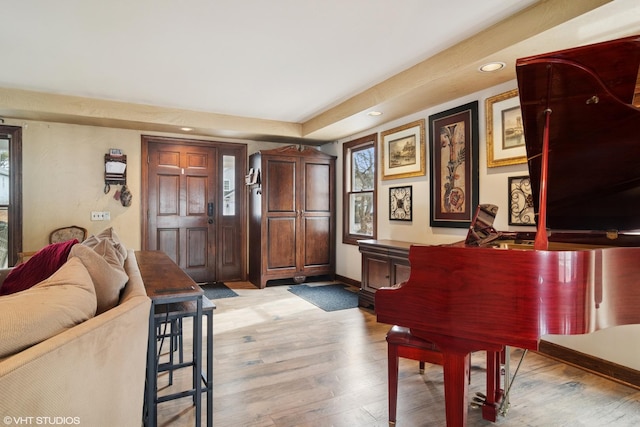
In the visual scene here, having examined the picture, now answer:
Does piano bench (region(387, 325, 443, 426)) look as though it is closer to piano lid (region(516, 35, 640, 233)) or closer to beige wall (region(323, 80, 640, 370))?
piano lid (region(516, 35, 640, 233))

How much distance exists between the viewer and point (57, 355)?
0.92 m

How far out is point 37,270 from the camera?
5.76 feet

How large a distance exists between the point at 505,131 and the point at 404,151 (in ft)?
4.44

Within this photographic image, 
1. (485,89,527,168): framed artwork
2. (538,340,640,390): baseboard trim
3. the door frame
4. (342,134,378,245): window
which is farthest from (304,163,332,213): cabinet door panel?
(538,340,640,390): baseboard trim

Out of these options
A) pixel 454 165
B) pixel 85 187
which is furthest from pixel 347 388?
pixel 85 187

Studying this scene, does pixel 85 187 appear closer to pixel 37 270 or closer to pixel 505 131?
pixel 37 270

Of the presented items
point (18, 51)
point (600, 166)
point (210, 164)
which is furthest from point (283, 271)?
point (600, 166)

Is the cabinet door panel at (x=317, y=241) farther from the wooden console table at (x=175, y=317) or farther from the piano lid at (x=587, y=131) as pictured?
the piano lid at (x=587, y=131)

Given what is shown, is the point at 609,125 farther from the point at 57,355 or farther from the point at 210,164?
the point at 210,164

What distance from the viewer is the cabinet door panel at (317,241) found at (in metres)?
5.60

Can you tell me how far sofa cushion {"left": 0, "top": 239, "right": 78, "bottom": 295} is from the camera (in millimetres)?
1706

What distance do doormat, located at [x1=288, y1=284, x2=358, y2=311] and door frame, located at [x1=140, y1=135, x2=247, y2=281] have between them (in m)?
1.16

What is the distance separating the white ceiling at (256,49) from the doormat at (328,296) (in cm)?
228

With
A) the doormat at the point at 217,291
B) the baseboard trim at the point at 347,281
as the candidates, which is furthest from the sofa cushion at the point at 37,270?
the baseboard trim at the point at 347,281
